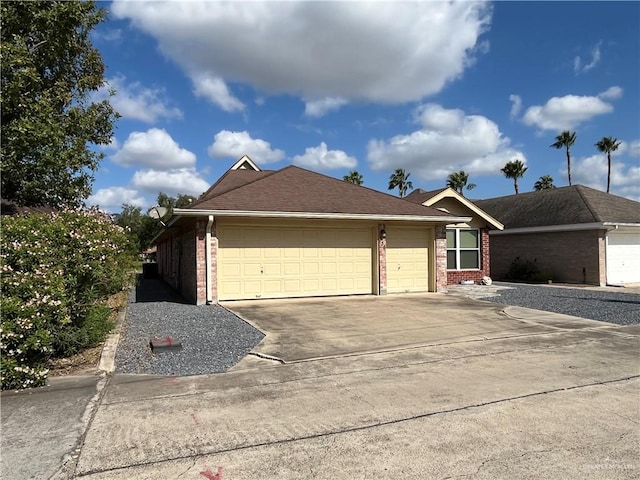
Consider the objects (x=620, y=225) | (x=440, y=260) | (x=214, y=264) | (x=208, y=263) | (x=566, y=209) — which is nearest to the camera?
(x=208, y=263)

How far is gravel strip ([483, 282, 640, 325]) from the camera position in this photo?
11.2 metres

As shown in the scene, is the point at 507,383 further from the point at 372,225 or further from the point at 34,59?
the point at 34,59

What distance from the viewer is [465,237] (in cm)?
2019

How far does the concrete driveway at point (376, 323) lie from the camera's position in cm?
794

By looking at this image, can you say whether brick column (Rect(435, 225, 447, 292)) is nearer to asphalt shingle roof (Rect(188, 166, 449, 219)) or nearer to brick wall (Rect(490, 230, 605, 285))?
asphalt shingle roof (Rect(188, 166, 449, 219))

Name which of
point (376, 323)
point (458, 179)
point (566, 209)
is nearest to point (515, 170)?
point (458, 179)

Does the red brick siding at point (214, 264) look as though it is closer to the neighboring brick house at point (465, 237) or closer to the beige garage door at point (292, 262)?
the beige garage door at point (292, 262)

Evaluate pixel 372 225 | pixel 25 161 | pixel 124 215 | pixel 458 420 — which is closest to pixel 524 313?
pixel 372 225

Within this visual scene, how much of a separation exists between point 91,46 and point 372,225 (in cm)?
926

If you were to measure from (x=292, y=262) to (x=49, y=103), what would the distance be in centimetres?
742

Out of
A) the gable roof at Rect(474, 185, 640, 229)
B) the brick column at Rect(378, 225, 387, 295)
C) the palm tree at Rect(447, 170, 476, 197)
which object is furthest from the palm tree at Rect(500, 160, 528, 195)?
the brick column at Rect(378, 225, 387, 295)

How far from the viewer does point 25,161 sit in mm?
9805

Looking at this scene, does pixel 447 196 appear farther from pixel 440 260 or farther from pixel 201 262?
pixel 201 262

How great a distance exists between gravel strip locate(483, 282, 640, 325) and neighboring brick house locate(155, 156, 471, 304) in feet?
8.86
